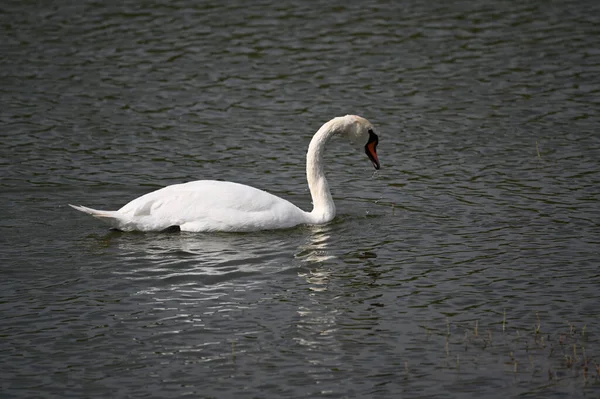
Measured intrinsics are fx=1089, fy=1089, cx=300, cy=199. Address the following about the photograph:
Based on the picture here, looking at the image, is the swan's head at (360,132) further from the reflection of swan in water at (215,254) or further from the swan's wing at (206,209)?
the swan's wing at (206,209)

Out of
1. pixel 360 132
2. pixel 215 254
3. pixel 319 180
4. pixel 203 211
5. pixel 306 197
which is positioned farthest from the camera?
pixel 306 197

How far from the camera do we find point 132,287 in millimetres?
10867

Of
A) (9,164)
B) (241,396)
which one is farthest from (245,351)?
(9,164)

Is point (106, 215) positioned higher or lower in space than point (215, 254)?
higher

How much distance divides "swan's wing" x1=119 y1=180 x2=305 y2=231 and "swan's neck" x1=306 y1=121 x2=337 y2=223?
2.19ft

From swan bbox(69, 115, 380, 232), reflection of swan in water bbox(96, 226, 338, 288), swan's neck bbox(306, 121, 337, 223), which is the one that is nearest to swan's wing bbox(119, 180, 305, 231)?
swan bbox(69, 115, 380, 232)

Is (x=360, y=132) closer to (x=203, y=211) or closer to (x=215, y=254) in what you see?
(x=203, y=211)

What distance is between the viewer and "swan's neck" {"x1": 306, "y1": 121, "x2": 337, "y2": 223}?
44.1 feet

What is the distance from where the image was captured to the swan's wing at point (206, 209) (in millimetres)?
12680

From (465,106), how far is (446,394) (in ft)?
34.2

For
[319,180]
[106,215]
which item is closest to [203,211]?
[106,215]

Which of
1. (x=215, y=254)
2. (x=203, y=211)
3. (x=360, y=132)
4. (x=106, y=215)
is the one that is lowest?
(x=215, y=254)

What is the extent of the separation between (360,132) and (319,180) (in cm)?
83

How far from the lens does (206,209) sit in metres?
12.8
